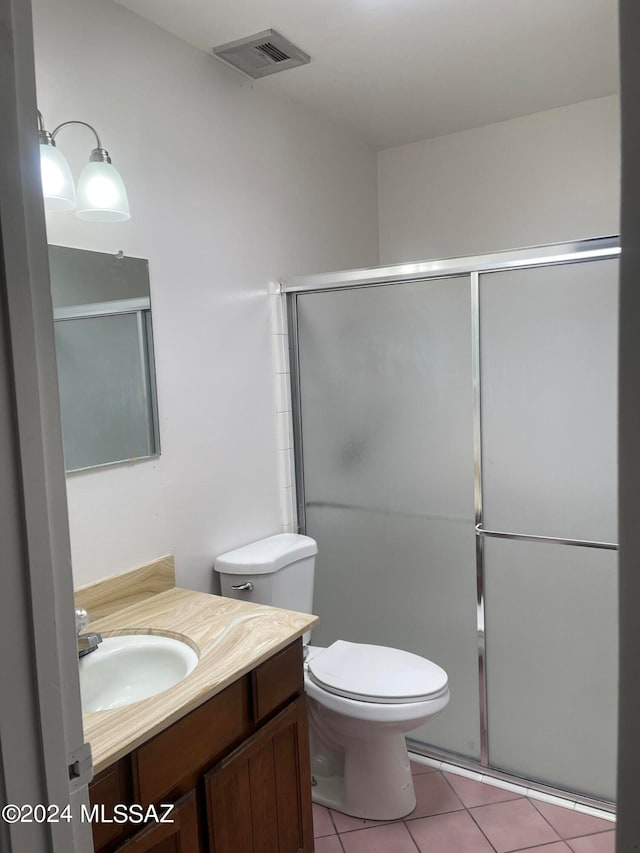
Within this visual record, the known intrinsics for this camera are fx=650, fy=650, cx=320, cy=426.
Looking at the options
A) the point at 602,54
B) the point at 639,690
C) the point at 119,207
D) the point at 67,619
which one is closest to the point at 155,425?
the point at 119,207

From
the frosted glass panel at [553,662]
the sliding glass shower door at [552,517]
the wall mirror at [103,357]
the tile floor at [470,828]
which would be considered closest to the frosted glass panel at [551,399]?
the sliding glass shower door at [552,517]

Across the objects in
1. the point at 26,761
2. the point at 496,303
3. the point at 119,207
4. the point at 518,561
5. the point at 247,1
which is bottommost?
the point at 518,561

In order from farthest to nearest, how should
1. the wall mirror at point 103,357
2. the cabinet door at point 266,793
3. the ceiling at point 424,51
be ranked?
the ceiling at point 424,51, the wall mirror at point 103,357, the cabinet door at point 266,793

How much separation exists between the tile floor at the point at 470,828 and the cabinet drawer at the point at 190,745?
79cm

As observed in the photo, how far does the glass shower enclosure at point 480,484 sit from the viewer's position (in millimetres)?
2061

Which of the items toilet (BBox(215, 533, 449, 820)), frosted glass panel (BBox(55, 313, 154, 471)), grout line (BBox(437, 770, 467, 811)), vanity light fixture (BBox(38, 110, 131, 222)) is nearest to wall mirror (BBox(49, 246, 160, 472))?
frosted glass panel (BBox(55, 313, 154, 471))

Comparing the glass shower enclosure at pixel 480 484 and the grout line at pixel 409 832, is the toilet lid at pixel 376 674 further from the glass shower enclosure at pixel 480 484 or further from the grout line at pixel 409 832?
the grout line at pixel 409 832

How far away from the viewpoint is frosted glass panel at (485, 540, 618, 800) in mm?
2088

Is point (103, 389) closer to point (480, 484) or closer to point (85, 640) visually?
point (85, 640)

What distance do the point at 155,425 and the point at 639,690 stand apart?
5.85ft

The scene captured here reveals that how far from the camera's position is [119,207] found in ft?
5.49

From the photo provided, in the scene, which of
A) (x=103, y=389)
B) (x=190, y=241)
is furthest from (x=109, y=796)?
(x=190, y=241)

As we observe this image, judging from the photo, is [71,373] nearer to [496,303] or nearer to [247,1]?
[247,1]

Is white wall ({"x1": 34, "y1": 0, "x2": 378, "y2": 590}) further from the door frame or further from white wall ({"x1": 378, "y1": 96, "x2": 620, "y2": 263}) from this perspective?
the door frame
